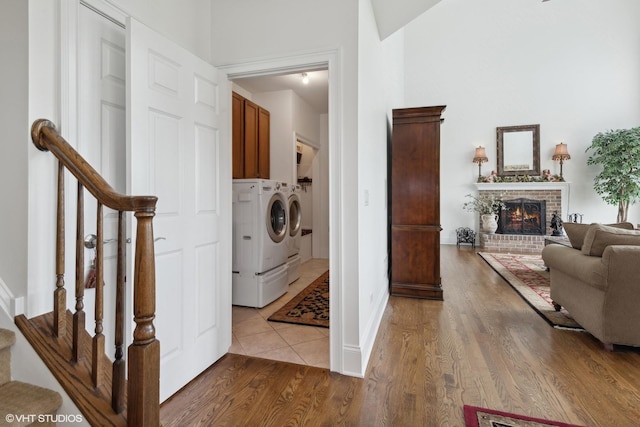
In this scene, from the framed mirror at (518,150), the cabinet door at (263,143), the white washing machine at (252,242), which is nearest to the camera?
the white washing machine at (252,242)

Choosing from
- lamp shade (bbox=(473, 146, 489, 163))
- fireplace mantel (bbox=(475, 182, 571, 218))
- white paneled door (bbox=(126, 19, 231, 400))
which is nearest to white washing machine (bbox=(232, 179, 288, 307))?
white paneled door (bbox=(126, 19, 231, 400))

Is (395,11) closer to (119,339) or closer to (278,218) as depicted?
(278,218)

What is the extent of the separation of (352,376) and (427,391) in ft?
1.47

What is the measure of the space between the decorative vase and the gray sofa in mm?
4320

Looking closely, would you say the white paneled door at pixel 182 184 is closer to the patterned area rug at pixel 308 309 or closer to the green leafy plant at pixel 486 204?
the patterned area rug at pixel 308 309

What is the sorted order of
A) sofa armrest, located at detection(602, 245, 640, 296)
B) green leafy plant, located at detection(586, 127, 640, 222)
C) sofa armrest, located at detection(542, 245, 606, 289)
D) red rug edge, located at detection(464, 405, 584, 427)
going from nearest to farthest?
red rug edge, located at detection(464, 405, 584, 427) → sofa armrest, located at detection(602, 245, 640, 296) → sofa armrest, located at detection(542, 245, 606, 289) → green leafy plant, located at detection(586, 127, 640, 222)

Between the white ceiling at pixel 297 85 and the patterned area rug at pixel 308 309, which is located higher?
the white ceiling at pixel 297 85

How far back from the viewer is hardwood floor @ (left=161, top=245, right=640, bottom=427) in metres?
1.59

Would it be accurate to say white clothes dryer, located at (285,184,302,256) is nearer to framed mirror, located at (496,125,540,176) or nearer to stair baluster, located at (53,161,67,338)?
stair baluster, located at (53,161,67,338)

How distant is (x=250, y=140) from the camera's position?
4.18m

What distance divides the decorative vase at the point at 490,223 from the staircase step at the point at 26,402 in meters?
7.11

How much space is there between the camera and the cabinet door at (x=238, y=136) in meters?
3.85

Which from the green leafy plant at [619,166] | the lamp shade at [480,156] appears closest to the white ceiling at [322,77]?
the lamp shade at [480,156]

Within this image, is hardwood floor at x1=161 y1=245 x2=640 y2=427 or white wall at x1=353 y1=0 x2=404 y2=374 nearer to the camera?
hardwood floor at x1=161 y1=245 x2=640 y2=427
